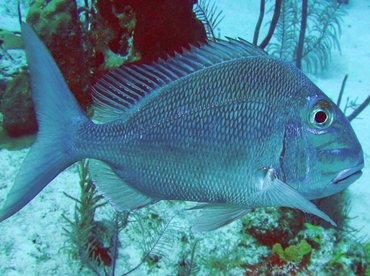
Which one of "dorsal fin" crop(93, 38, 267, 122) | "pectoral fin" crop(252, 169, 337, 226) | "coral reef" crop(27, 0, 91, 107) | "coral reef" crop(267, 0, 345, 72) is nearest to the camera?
"pectoral fin" crop(252, 169, 337, 226)

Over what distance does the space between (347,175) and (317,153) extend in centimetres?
18

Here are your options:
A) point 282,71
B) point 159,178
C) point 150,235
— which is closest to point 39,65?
point 159,178

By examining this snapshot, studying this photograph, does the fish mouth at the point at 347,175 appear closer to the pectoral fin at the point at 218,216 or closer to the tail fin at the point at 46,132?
the pectoral fin at the point at 218,216

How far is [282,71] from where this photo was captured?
6.33 feet

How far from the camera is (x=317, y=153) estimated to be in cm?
185

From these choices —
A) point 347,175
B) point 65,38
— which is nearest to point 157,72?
point 347,175

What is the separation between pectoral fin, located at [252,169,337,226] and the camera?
1630 millimetres

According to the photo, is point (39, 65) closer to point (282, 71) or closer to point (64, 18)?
point (282, 71)

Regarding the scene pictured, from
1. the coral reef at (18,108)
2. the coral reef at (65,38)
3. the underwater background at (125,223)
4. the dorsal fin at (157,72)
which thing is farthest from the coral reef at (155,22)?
the dorsal fin at (157,72)

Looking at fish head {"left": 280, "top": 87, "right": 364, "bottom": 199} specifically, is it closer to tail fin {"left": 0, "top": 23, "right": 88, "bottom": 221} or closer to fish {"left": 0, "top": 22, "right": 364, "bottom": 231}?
fish {"left": 0, "top": 22, "right": 364, "bottom": 231}

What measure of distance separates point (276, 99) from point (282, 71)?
0.53ft

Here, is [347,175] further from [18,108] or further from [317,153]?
[18,108]

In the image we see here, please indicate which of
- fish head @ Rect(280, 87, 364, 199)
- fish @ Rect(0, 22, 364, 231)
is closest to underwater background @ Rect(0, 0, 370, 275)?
fish @ Rect(0, 22, 364, 231)

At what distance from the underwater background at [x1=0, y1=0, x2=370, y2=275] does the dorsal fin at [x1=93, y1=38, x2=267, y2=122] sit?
4.22 ft
